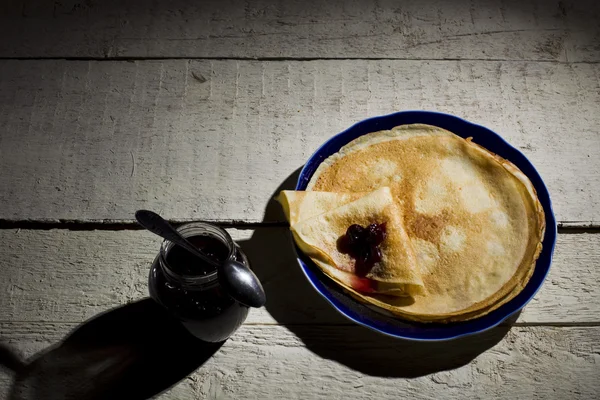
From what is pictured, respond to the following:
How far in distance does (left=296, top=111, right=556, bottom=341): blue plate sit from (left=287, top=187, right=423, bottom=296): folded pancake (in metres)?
0.03

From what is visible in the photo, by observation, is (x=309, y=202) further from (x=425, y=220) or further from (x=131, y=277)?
Result: (x=131, y=277)

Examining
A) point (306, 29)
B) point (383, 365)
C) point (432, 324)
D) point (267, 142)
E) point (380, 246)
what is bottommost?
point (383, 365)

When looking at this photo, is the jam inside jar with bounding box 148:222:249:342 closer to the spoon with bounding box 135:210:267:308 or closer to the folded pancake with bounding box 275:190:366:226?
the spoon with bounding box 135:210:267:308

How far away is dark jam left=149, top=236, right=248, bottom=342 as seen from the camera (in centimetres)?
96

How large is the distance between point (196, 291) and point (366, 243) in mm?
370

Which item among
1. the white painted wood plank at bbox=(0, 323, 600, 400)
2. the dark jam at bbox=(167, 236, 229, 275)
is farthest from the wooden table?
the dark jam at bbox=(167, 236, 229, 275)

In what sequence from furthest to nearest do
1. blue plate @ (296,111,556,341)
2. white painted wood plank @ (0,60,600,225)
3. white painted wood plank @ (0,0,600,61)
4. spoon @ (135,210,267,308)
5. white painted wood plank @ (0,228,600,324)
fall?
white painted wood plank @ (0,0,600,61), white painted wood plank @ (0,60,600,225), white painted wood plank @ (0,228,600,324), blue plate @ (296,111,556,341), spoon @ (135,210,267,308)

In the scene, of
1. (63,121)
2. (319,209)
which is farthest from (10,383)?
(319,209)

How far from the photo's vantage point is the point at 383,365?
1.16m

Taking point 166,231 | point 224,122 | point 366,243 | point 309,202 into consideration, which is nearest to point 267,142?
point 224,122

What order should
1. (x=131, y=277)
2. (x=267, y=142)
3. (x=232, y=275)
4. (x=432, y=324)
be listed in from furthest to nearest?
(x=267, y=142) < (x=131, y=277) < (x=432, y=324) < (x=232, y=275)

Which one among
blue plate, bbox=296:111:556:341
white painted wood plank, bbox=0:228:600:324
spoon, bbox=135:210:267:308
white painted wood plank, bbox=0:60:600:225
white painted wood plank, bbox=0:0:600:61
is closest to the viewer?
spoon, bbox=135:210:267:308

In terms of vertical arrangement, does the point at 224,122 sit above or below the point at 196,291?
above

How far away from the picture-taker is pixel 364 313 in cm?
110
